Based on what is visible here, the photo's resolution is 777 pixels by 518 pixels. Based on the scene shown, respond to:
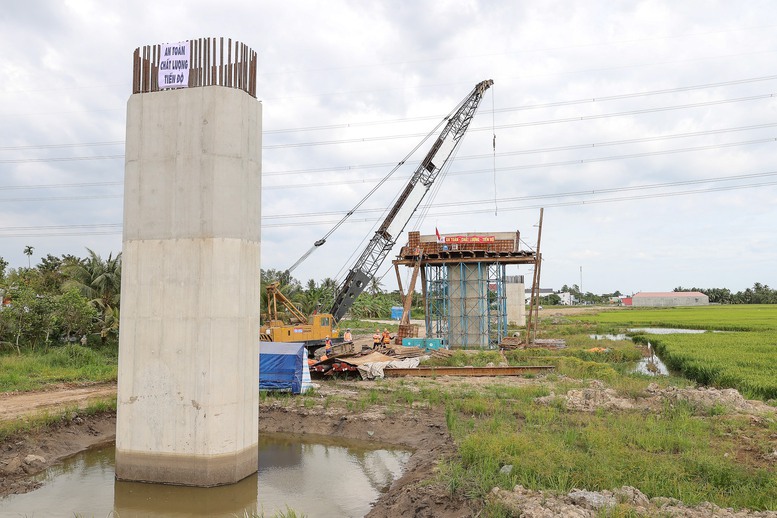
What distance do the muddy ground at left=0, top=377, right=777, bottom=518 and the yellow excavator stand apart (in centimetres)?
884

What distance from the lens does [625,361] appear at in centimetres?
3103

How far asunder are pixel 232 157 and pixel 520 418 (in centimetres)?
1020

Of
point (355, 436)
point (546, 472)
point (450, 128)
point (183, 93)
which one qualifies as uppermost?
point (450, 128)

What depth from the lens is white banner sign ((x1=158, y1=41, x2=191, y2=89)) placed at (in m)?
12.3

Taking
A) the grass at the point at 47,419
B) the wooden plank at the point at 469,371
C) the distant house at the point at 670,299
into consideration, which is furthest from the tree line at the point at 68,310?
the distant house at the point at 670,299

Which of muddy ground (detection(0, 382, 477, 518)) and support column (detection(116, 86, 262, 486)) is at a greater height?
support column (detection(116, 86, 262, 486))

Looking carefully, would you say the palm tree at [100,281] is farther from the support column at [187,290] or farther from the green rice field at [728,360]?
the green rice field at [728,360]

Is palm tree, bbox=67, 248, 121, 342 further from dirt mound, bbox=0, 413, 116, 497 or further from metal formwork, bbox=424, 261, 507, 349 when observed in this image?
metal formwork, bbox=424, 261, 507, 349

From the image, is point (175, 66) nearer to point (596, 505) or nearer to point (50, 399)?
point (596, 505)

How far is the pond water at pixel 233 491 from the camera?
35.1 feet

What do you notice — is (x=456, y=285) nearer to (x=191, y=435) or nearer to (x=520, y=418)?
(x=520, y=418)

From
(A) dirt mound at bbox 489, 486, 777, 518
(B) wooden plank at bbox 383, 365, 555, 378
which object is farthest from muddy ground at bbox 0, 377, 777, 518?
(B) wooden plank at bbox 383, 365, 555, 378

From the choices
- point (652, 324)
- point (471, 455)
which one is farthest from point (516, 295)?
point (471, 455)

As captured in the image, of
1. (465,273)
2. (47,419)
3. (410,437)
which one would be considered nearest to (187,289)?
(47,419)
